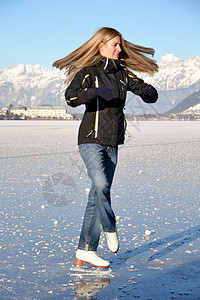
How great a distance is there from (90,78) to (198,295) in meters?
1.82

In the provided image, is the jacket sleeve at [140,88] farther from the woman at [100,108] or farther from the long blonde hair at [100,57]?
the long blonde hair at [100,57]

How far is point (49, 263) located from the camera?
365 cm

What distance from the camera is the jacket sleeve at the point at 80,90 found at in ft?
10.7

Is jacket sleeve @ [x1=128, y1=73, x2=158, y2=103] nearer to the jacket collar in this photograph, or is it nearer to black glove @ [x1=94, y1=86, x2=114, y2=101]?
the jacket collar

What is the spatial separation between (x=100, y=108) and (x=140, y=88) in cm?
47

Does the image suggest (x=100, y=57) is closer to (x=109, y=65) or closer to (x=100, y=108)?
(x=109, y=65)

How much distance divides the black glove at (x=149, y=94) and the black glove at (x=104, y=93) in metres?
0.47

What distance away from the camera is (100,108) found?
11.2 feet

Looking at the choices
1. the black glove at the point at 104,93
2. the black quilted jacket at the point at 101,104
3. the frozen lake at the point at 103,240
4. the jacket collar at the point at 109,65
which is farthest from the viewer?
the jacket collar at the point at 109,65

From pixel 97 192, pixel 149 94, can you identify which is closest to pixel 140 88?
pixel 149 94

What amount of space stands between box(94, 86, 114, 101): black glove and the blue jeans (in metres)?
0.41

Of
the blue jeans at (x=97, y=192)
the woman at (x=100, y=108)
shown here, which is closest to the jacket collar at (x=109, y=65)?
the woman at (x=100, y=108)

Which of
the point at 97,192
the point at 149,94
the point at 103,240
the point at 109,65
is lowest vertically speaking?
the point at 103,240

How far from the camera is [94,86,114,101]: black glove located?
3.24 meters
